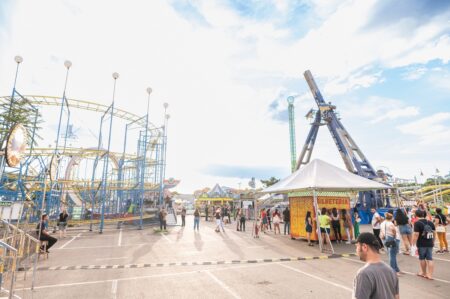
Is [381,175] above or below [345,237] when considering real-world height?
above

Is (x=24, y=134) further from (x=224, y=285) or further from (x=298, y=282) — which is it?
(x=298, y=282)

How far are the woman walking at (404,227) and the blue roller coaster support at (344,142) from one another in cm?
1625

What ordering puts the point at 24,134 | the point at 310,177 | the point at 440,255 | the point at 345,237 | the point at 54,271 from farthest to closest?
the point at 345,237 < the point at 310,177 < the point at 24,134 < the point at 440,255 < the point at 54,271

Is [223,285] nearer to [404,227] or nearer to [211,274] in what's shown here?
[211,274]

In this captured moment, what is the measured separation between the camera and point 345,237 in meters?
12.5

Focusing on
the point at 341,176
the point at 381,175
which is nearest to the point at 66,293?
the point at 341,176

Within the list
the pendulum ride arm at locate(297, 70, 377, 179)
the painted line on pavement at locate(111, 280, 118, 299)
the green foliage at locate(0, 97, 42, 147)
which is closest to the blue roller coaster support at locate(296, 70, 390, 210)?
the pendulum ride arm at locate(297, 70, 377, 179)

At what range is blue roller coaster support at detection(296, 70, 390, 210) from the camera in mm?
25372

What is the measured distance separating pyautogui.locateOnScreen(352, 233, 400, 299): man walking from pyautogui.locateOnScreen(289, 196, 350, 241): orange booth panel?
10.1m

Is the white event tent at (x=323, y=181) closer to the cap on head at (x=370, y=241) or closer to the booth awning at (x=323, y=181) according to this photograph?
the booth awning at (x=323, y=181)

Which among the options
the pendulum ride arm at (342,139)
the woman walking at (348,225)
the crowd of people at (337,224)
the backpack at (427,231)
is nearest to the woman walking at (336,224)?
the crowd of people at (337,224)

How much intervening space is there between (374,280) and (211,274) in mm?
5384

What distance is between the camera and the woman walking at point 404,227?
8.42 meters

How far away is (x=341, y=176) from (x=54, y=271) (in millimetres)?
11530
